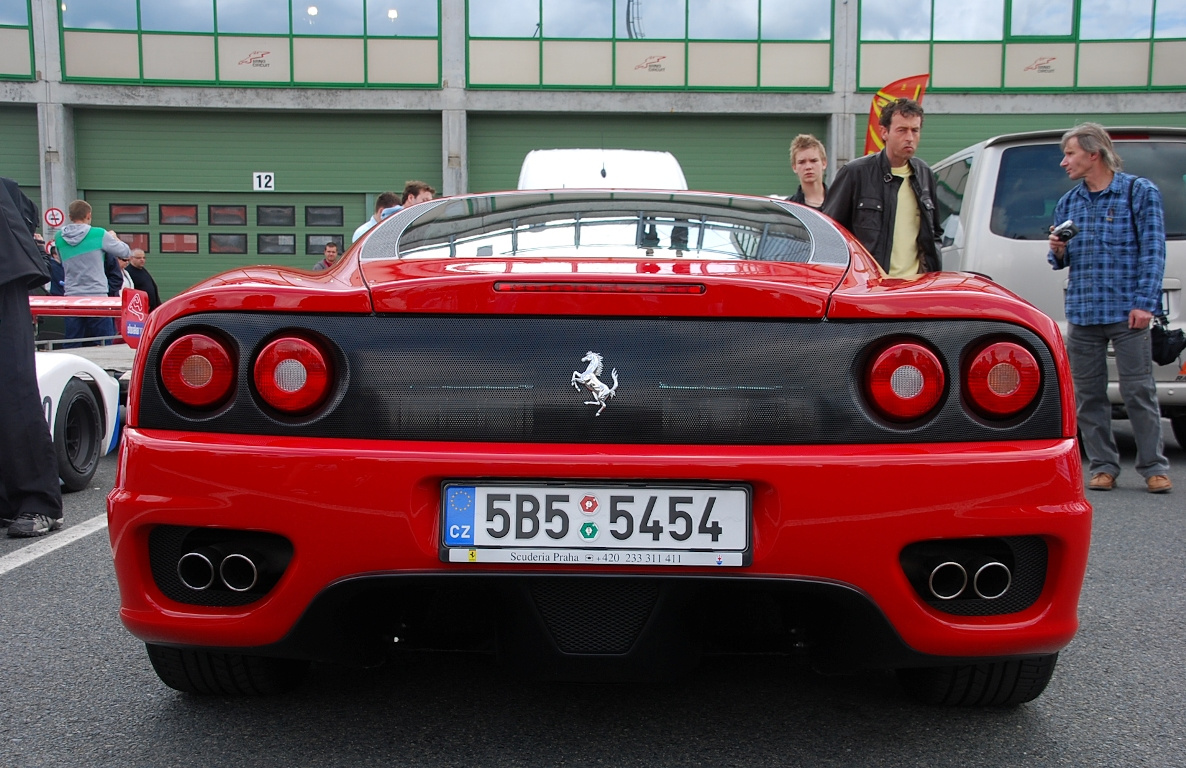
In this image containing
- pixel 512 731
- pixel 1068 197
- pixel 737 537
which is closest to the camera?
pixel 737 537

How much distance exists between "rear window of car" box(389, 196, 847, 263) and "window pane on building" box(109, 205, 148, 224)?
67.2ft

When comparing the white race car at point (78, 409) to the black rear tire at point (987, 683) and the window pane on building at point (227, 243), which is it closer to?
the black rear tire at point (987, 683)

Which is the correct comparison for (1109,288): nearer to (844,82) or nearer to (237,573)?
Answer: (237,573)

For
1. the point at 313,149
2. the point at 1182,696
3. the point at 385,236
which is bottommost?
the point at 1182,696

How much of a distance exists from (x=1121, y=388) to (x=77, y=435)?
5.20 meters

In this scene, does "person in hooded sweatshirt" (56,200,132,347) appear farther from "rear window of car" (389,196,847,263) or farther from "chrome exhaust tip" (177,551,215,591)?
"chrome exhaust tip" (177,551,215,591)

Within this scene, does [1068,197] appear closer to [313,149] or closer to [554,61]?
[554,61]

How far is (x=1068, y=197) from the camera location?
5418 millimetres

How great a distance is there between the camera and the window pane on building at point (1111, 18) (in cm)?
2127

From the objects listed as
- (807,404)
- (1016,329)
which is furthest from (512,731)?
(1016,329)

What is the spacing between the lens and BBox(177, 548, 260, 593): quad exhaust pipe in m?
1.99

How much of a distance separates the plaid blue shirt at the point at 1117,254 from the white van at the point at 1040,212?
2.02 feet

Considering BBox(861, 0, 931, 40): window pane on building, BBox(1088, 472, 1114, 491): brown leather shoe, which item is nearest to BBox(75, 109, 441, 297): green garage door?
BBox(861, 0, 931, 40): window pane on building

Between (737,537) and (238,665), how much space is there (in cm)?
115
